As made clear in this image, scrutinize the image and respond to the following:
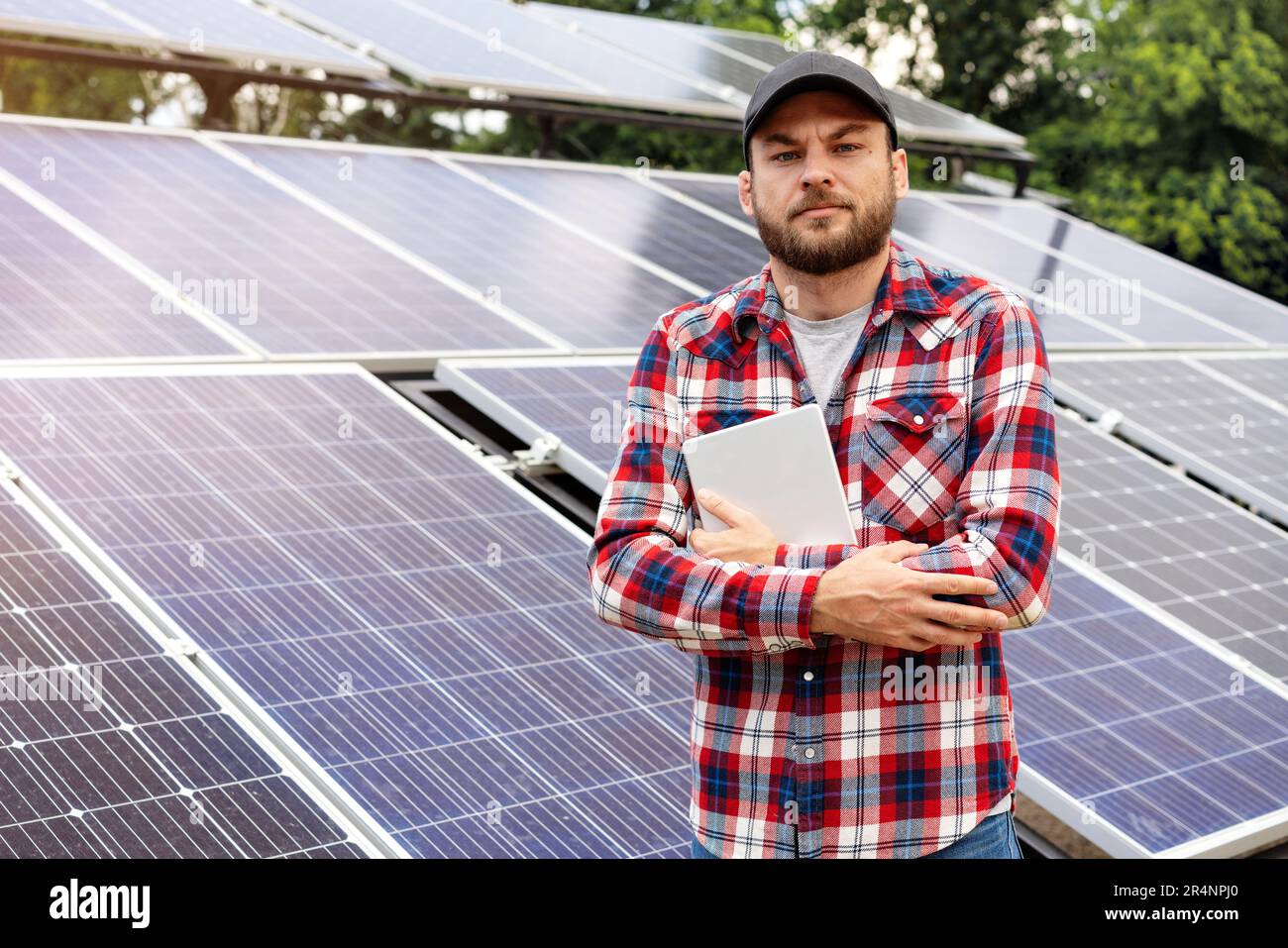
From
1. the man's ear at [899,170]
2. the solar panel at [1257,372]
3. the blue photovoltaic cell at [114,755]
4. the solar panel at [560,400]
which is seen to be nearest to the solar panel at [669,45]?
the solar panel at [1257,372]

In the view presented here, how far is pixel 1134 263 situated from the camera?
1411 cm

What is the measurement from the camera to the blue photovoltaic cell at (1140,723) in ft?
18.1

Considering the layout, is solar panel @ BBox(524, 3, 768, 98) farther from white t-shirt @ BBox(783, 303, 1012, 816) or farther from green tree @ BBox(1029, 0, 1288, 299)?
green tree @ BBox(1029, 0, 1288, 299)

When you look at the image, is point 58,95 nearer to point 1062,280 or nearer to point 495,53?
point 495,53

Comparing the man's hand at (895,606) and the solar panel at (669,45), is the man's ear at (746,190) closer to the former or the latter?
the man's hand at (895,606)

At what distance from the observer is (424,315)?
7.85 metres

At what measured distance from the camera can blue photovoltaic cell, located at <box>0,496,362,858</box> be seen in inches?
152

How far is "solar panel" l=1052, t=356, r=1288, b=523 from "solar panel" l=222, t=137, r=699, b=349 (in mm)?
2605

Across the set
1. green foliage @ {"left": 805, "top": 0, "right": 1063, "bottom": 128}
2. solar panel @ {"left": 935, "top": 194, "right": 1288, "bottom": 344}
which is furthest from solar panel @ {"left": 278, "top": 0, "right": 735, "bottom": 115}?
green foliage @ {"left": 805, "top": 0, "right": 1063, "bottom": 128}

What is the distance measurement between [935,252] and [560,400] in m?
5.33

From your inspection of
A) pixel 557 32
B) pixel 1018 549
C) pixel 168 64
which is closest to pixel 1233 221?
pixel 557 32
